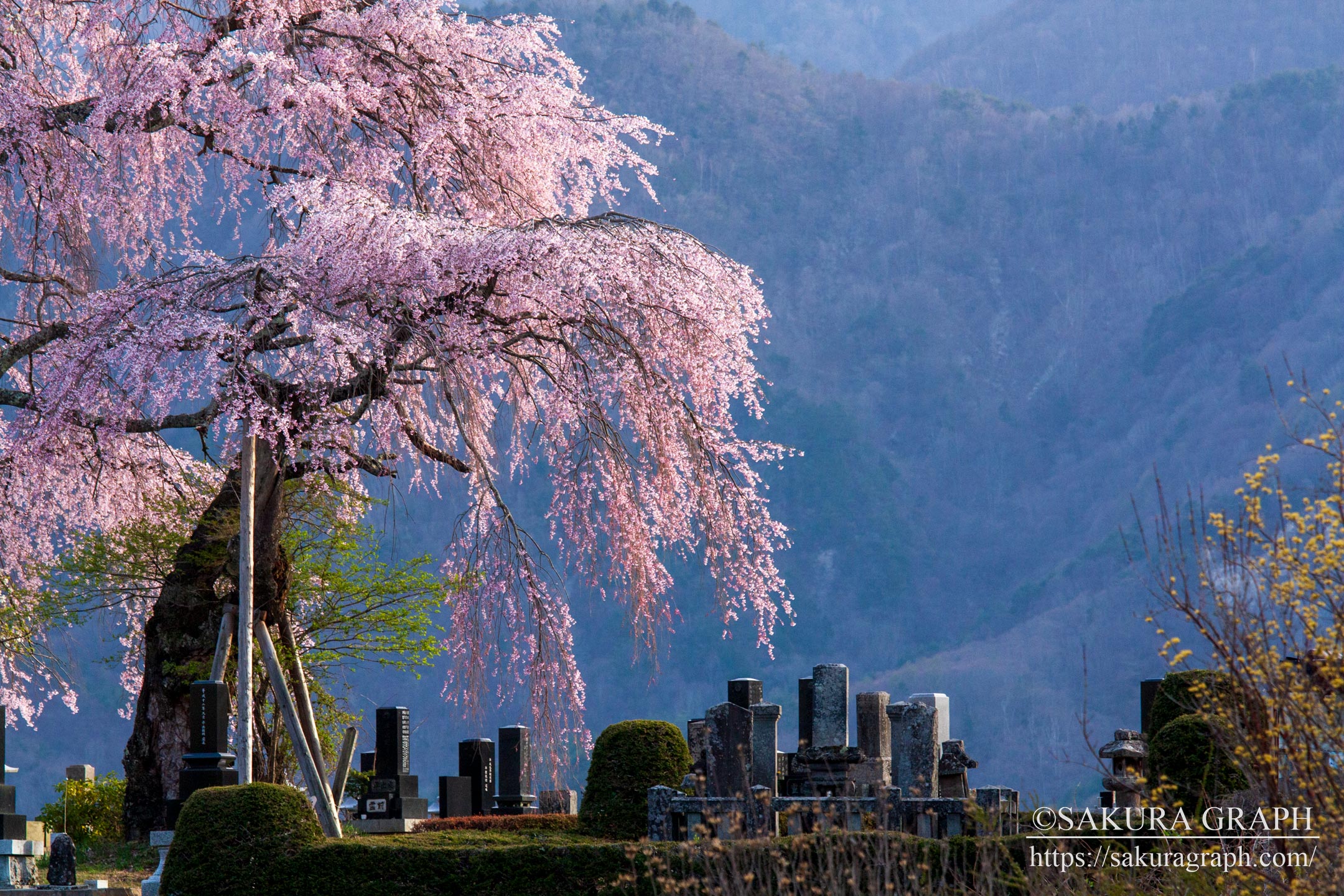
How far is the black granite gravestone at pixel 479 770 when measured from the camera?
2020 centimetres

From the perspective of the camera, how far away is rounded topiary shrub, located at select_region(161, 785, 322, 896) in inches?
419

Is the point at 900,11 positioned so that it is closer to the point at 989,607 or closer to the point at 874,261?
the point at 874,261

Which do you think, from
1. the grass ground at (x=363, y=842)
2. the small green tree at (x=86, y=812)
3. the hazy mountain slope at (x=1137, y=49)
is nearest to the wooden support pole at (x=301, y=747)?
the grass ground at (x=363, y=842)

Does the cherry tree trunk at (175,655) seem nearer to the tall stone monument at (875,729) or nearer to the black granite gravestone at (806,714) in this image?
the black granite gravestone at (806,714)

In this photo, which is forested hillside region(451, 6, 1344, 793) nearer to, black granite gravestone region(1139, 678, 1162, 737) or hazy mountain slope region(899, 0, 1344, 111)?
hazy mountain slope region(899, 0, 1344, 111)

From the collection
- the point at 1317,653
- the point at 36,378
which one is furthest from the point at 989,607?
the point at 1317,653

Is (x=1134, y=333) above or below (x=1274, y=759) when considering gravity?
above

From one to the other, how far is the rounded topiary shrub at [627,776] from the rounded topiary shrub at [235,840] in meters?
4.03

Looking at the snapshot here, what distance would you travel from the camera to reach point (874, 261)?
117625 mm

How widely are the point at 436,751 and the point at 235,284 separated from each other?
73439mm

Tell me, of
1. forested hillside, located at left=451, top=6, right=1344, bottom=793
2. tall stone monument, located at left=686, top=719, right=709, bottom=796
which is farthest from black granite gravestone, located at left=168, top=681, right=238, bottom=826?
forested hillside, located at left=451, top=6, right=1344, bottom=793

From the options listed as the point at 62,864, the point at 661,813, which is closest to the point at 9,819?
the point at 62,864

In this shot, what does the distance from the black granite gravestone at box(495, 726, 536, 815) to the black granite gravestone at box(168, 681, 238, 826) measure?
233 inches

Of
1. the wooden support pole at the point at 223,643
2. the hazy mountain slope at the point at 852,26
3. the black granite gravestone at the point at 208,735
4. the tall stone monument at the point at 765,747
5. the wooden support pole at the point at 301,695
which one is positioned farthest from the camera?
the hazy mountain slope at the point at 852,26
